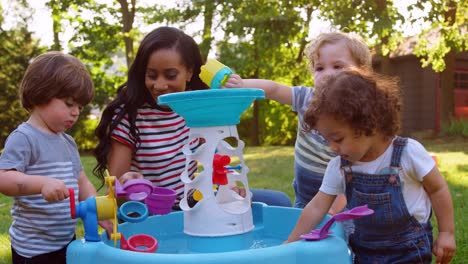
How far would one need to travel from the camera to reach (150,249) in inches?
67.8

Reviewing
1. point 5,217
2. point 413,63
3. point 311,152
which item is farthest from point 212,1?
point 311,152

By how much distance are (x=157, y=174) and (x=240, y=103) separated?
861 mm

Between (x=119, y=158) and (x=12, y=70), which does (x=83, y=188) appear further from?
(x=12, y=70)

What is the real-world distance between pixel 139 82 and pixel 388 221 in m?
1.21

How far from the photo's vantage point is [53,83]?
2125mm

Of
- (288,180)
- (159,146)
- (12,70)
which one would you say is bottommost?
(288,180)

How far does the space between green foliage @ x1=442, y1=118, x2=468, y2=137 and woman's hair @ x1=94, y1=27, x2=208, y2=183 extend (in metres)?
11.4

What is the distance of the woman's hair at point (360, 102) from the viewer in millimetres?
1809

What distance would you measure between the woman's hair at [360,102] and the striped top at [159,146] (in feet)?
2.79

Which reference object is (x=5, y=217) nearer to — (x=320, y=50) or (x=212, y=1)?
(x=320, y=50)

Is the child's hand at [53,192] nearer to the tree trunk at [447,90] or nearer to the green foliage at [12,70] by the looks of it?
the tree trunk at [447,90]

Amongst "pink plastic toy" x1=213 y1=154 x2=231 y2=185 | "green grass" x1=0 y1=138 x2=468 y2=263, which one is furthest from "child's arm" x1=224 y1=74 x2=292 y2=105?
"green grass" x1=0 y1=138 x2=468 y2=263

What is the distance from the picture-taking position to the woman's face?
2.42 m

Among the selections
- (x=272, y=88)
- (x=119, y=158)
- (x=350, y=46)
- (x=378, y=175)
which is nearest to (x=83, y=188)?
(x=119, y=158)
